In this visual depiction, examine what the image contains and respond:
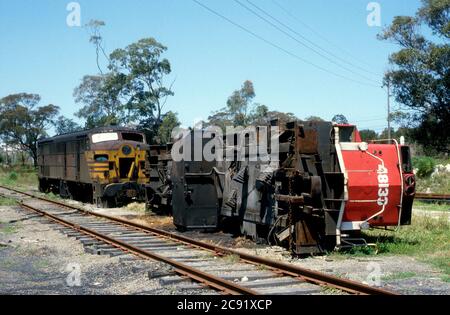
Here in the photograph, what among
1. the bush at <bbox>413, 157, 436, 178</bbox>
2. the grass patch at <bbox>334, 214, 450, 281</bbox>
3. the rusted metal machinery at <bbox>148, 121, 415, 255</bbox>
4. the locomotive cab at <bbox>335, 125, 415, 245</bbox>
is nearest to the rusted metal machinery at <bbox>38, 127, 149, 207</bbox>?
the grass patch at <bbox>334, 214, 450, 281</bbox>

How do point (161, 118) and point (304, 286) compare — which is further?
point (161, 118)

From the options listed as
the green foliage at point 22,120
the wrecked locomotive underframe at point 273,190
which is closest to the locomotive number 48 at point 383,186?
the wrecked locomotive underframe at point 273,190

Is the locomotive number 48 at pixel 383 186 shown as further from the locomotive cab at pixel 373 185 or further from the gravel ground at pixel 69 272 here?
the gravel ground at pixel 69 272

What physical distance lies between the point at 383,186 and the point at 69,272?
5.42 metres

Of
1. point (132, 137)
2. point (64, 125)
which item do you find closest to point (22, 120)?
point (64, 125)

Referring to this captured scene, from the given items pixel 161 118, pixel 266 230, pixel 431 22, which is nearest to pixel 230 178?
pixel 266 230

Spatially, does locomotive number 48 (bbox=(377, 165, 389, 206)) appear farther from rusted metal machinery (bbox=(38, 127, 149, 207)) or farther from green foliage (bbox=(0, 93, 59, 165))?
green foliage (bbox=(0, 93, 59, 165))

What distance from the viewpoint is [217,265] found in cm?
891

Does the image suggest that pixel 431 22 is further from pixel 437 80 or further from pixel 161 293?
pixel 161 293

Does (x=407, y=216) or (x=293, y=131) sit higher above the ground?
(x=293, y=131)

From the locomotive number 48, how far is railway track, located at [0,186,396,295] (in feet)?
7.71

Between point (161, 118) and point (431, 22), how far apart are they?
24.0 metres

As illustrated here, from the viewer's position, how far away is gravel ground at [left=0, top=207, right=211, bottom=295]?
734 cm

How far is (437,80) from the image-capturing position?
27.7m
